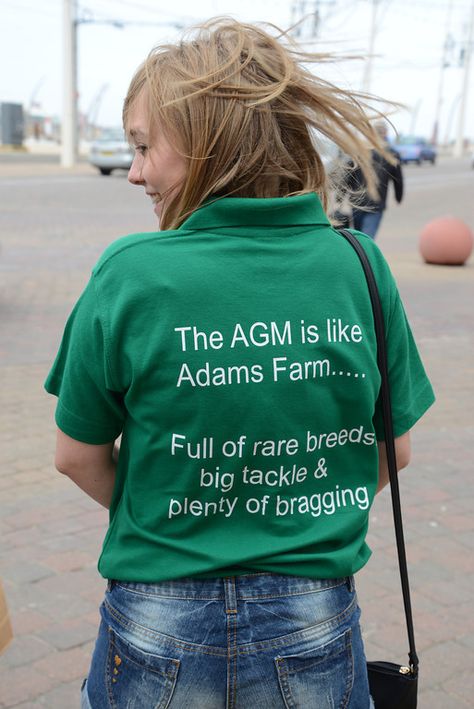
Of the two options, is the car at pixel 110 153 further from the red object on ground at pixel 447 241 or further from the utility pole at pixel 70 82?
the red object on ground at pixel 447 241

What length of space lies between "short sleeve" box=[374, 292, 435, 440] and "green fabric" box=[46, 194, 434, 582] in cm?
8

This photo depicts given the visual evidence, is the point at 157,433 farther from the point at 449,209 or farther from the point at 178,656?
A: the point at 449,209

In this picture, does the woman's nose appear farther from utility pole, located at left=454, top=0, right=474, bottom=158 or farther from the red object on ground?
utility pole, located at left=454, top=0, right=474, bottom=158

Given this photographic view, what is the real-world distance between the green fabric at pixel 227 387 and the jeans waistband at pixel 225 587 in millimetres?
16

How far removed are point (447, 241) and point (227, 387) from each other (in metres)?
12.8

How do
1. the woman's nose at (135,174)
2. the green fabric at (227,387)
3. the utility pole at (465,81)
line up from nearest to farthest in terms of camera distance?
the green fabric at (227,387)
the woman's nose at (135,174)
the utility pole at (465,81)

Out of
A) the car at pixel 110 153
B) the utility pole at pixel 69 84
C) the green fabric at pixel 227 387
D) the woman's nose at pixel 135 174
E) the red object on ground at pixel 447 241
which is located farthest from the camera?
the utility pole at pixel 69 84

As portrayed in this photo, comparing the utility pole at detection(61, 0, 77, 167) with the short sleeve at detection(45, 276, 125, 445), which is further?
the utility pole at detection(61, 0, 77, 167)

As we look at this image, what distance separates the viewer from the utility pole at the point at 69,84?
35062 mm

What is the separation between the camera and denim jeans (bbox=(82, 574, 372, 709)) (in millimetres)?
1402

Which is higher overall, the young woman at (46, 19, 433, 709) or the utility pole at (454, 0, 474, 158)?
the young woman at (46, 19, 433, 709)

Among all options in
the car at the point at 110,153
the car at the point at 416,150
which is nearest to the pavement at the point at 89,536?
the car at the point at 110,153

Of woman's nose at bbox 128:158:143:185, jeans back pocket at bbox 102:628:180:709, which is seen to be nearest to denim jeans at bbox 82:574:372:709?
jeans back pocket at bbox 102:628:180:709

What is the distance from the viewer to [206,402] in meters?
1.39
